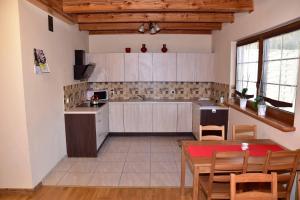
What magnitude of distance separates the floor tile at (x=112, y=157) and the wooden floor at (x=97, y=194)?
1.01 meters

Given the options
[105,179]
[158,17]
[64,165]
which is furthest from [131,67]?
[105,179]

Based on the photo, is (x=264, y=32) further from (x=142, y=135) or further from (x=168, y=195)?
(x=142, y=135)

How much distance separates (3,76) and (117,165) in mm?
2057

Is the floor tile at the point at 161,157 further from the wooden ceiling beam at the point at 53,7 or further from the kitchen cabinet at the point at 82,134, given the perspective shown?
the wooden ceiling beam at the point at 53,7

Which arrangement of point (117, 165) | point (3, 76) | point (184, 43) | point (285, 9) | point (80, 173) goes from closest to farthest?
point (285, 9) → point (3, 76) → point (80, 173) → point (117, 165) → point (184, 43)

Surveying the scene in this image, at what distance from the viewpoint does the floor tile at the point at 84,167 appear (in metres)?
3.67

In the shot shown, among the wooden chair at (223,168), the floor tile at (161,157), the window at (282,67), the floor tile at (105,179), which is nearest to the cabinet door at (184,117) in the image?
the floor tile at (161,157)

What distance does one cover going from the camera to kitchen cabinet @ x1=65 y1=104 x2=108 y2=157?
4.11 meters

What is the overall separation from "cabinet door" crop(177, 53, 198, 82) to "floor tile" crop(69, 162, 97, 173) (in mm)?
2706

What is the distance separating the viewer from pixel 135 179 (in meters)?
3.36

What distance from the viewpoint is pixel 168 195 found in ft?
9.64

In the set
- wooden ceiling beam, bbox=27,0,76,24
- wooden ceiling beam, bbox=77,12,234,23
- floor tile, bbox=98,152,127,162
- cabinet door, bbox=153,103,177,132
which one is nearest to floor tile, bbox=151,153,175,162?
floor tile, bbox=98,152,127,162

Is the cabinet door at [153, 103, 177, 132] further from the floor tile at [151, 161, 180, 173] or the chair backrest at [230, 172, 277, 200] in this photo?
the chair backrest at [230, 172, 277, 200]

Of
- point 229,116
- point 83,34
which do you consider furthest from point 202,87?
point 83,34
